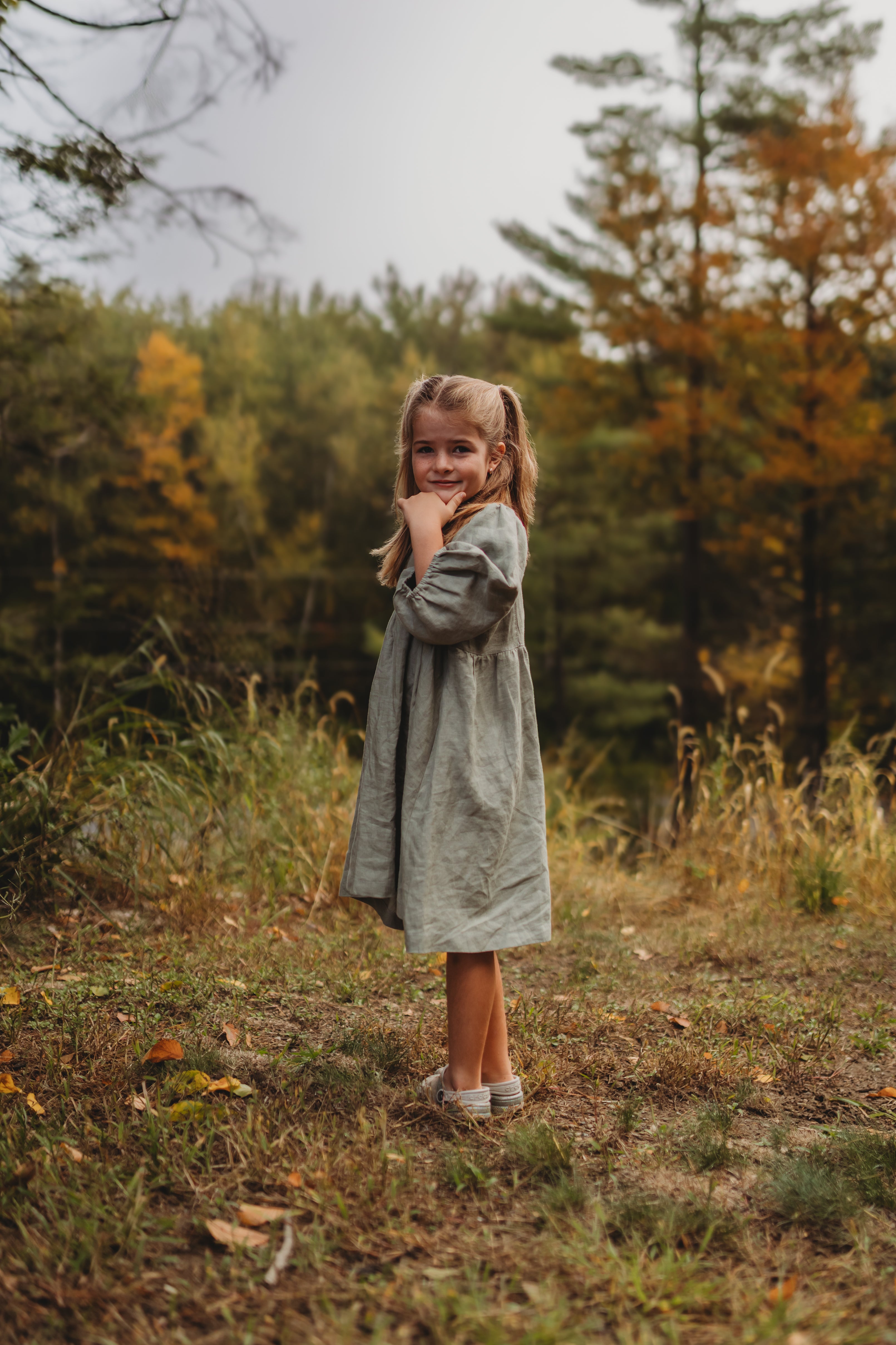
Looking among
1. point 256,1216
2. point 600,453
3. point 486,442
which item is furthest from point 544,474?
point 256,1216

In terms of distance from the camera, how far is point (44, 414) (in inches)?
484

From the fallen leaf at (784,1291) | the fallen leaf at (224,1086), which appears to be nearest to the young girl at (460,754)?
the fallen leaf at (224,1086)

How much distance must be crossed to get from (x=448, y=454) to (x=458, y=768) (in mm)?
708

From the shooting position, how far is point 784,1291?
1.60m

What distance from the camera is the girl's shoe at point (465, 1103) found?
223 centimetres

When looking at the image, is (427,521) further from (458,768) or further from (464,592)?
(458,768)

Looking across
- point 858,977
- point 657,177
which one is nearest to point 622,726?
point 657,177

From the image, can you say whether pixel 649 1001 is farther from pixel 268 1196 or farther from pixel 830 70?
pixel 830 70

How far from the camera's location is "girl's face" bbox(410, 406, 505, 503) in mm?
2307

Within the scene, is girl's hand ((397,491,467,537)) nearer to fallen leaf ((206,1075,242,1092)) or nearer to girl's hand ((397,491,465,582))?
girl's hand ((397,491,465,582))

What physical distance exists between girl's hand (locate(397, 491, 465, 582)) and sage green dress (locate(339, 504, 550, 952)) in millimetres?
40

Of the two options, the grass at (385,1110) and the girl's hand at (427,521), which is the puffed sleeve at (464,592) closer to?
the girl's hand at (427,521)

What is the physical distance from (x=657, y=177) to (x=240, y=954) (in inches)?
516

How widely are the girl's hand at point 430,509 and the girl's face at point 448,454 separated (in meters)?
0.02
